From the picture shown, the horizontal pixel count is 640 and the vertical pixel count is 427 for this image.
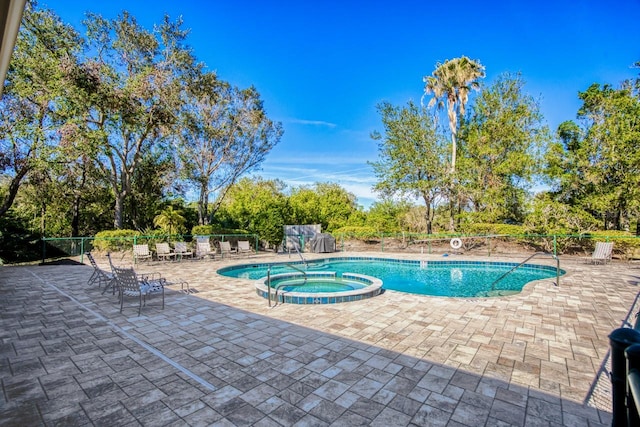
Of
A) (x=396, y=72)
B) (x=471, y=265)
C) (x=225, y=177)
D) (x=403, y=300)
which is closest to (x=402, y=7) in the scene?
(x=396, y=72)

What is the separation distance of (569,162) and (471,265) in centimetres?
993

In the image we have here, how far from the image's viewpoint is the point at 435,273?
37.7ft

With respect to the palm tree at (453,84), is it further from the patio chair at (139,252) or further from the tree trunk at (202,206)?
the patio chair at (139,252)

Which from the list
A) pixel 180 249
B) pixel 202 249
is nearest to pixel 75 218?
pixel 180 249

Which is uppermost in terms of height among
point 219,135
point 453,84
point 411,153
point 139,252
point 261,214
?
point 453,84

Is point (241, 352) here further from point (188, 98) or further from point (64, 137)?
point (188, 98)

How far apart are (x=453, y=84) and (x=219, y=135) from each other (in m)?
16.3

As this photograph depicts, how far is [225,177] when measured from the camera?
21578 millimetres

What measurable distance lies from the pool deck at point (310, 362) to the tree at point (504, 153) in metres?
14.8

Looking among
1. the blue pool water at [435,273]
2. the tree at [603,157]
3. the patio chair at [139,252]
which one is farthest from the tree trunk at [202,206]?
the tree at [603,157]

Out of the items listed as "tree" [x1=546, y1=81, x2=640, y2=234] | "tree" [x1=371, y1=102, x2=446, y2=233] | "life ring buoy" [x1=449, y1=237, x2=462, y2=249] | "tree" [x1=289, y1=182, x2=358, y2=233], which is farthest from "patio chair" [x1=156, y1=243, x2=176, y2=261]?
"tree" [x1=546, y1=81, x2=640, y2=234]

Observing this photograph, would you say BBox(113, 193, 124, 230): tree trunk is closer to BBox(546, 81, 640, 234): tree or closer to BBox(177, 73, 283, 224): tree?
BBox(177, 73, 283, 224): tree

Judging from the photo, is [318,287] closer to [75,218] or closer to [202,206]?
[202,206]

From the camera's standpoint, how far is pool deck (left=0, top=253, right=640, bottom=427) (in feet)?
8.34
